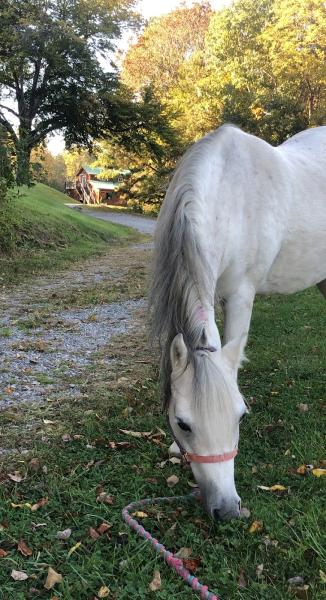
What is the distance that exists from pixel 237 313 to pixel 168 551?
1537mm

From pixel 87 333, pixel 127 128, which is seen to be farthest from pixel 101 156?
pixel 87 333

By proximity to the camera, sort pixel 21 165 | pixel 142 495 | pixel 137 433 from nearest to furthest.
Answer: pixel 142 495, pixel 137 433, pixel 21 165

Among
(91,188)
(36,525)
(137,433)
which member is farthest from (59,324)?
(91,188)

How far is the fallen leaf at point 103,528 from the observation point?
2.48 meters

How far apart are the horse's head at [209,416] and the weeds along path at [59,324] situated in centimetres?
214

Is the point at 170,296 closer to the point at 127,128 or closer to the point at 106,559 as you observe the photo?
the point at 106,559

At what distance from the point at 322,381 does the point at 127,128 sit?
1697 centimetres

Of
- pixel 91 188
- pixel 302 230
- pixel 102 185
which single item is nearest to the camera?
pixel 302 230

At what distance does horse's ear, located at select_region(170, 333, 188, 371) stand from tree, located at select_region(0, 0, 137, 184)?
1514cm

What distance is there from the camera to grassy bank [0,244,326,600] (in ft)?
7.08

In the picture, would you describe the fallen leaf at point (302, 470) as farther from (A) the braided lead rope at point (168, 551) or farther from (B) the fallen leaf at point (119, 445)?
(B) the fallen leaf at point (119, 445)

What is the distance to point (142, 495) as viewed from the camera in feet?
9.21

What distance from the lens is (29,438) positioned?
3.45 meters

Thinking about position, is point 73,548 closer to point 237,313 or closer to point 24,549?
point 24,549
